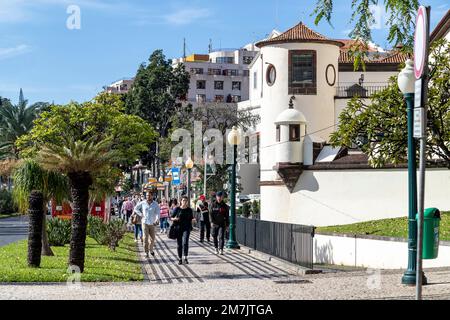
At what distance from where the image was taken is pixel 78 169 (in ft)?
53.7

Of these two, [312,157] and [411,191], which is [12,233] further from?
[411,191]

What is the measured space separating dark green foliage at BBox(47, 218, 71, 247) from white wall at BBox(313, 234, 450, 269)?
309 inches

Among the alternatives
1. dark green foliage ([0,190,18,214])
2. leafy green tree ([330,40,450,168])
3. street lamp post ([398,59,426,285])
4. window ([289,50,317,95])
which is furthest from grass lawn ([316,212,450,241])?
dark green foliage ([0,190,18,214])

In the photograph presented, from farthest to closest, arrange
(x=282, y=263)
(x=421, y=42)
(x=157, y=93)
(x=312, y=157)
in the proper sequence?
(x=157, y=93) → (x=312, y=157) → (x=282, y=263) → (x=421, y=42)

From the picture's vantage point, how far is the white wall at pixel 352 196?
29.6 meters

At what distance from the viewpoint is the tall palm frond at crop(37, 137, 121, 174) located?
16.3 m

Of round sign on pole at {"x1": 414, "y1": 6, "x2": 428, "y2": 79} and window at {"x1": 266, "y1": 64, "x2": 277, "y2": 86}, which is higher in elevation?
window at {"x1": 266, "y1": 64, "x2": 277, "y2": 86}

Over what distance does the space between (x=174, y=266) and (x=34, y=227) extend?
11.2ft

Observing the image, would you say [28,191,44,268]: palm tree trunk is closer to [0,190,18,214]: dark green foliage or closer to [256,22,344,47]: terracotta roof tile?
[256,22,344,47]: terracotta roof tile

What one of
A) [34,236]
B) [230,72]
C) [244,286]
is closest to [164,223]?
[34,236]

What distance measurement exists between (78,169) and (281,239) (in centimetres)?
580

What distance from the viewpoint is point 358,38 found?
13.4m

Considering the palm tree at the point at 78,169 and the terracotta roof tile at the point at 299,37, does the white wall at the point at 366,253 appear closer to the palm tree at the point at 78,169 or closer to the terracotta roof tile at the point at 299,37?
the palm tree at the point at 78,169
